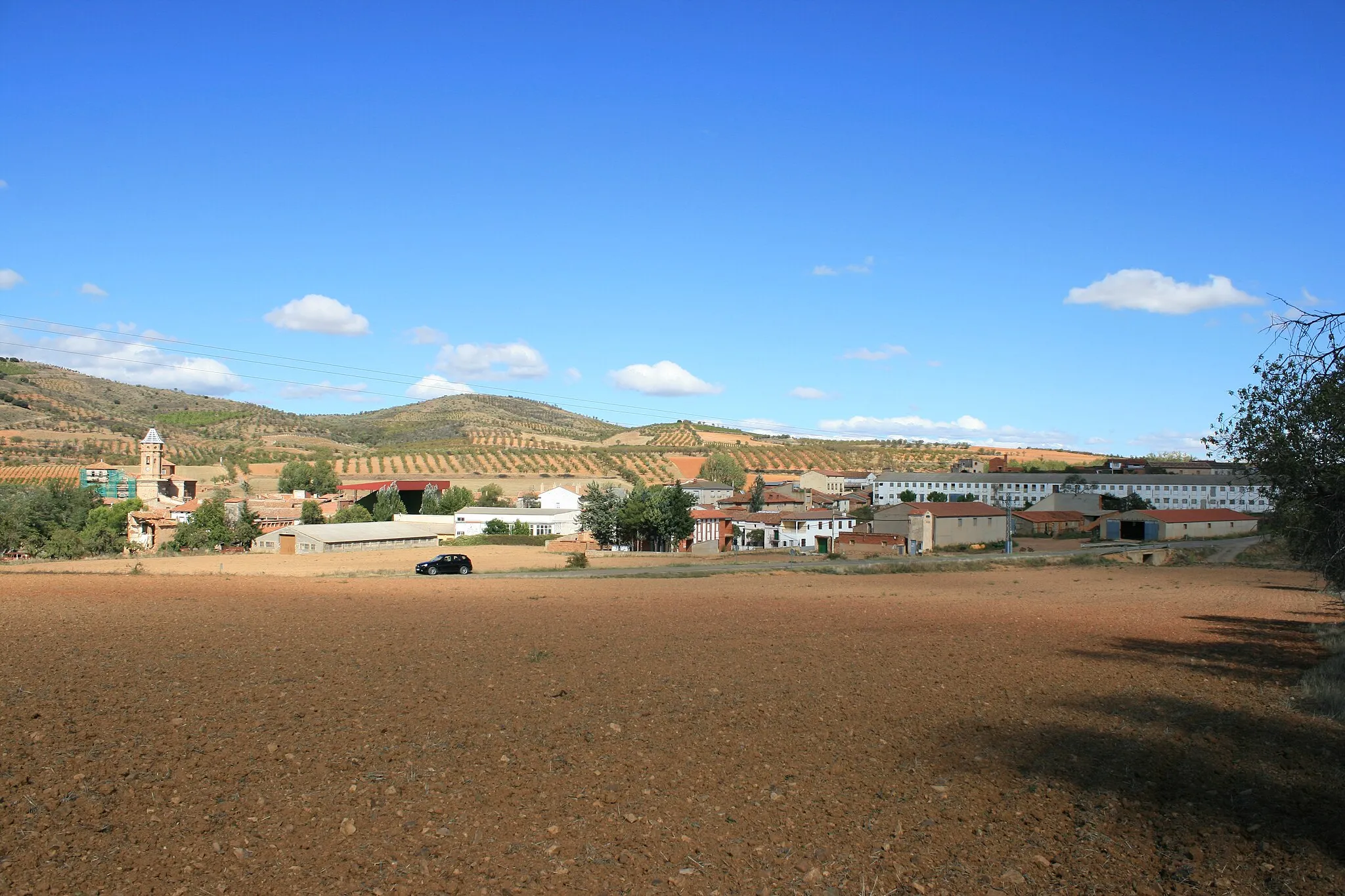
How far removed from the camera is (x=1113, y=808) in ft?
34.6

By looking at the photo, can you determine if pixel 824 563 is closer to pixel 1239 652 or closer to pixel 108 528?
pixel 1239 652

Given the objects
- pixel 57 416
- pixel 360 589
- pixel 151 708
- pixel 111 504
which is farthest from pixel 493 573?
pixel 57 416

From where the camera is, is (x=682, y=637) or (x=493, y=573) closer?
(x=682, y=637)

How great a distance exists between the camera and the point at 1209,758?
12.7 m

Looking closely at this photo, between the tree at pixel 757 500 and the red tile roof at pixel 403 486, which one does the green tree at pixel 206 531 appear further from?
the tree at pixel 757 500

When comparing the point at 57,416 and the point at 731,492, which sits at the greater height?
the point at 57,416

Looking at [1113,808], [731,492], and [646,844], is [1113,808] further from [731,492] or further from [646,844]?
[731,492]

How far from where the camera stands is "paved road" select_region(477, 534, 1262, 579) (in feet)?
182

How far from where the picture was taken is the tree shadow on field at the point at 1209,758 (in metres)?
10.2

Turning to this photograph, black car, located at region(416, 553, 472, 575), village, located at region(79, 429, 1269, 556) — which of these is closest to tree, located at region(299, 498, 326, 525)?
village, located at region(79, 429, 1269, 556)

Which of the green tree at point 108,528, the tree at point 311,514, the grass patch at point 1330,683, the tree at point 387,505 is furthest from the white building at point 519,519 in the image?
the grass patch at point 1330,683

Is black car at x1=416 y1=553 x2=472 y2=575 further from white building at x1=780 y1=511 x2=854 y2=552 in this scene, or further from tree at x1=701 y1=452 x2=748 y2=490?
tree at x1=701 y1=452 x2=748 y2=490

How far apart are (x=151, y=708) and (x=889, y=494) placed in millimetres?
121683

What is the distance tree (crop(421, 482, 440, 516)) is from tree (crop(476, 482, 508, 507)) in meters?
5.19
